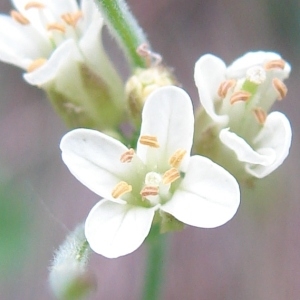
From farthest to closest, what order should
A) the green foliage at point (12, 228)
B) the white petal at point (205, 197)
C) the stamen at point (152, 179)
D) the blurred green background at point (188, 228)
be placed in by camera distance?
the blurred green background at point (188, 228) < the green foliage at point (12, 228) < the stamen at point (152, 179) < the white petal at point (205, 197)

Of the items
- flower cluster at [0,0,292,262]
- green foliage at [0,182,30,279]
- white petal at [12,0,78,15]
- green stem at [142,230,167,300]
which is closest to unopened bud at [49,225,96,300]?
flower cluster at [0,0,292,262]

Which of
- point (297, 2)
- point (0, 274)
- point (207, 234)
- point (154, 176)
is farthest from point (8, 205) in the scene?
point (297, 2)

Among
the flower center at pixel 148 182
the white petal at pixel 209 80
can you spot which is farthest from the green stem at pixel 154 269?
the white petal at pixel 209 80

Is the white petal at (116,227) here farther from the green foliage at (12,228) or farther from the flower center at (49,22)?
the green foliage at (12,228)

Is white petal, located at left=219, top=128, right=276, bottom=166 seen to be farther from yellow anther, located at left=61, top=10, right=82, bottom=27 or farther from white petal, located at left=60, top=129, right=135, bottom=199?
yellow anther, located at left=61, top=10, right=82, bottom=27

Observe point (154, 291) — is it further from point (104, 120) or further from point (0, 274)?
point (0, 274)

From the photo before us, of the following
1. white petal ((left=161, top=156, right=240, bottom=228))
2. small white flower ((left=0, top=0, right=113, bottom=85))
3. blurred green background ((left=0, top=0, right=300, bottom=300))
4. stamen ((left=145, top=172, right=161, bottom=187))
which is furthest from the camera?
blurred green background ((left=0, top=0, right=300, bottom=300))

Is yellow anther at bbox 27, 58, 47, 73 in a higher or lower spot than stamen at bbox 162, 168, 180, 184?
higher
